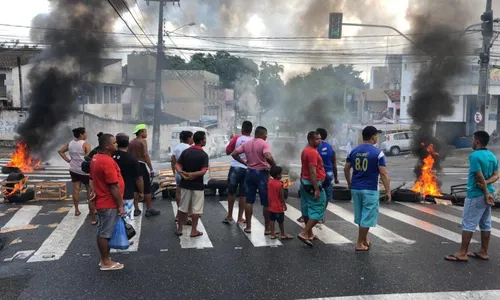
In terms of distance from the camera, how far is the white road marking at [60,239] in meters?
5.32

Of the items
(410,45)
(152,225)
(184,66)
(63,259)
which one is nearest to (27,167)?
(152,225)

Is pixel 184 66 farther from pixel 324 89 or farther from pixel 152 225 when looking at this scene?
pixel 152 225

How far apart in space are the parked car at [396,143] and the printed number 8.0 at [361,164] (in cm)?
2287

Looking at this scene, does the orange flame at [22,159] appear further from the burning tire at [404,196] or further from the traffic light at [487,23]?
the traffic light at [487,23]

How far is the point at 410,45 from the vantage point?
14.0 metres

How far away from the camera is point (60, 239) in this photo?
6.13 m

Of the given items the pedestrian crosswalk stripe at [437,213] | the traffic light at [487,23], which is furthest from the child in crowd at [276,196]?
the traffic light at [487,23]

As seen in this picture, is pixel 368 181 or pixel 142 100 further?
pixel 142 100

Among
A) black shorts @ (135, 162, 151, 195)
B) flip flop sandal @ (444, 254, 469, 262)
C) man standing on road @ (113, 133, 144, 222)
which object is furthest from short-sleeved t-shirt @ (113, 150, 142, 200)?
flip flop sandal @ (444, 254, 469, 262)

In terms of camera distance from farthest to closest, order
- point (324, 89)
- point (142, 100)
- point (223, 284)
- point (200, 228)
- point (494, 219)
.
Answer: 1. point (142, 100)
2. point (324, 89)
3. point (494, 219)
4. point (200, 228)
5. point (223, 284)

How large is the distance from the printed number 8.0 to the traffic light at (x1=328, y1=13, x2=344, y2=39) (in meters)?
9.41

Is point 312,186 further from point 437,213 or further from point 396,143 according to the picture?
point 396,143

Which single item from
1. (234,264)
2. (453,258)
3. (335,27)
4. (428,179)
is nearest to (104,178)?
(234,264)

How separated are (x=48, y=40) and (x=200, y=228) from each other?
11638mm
